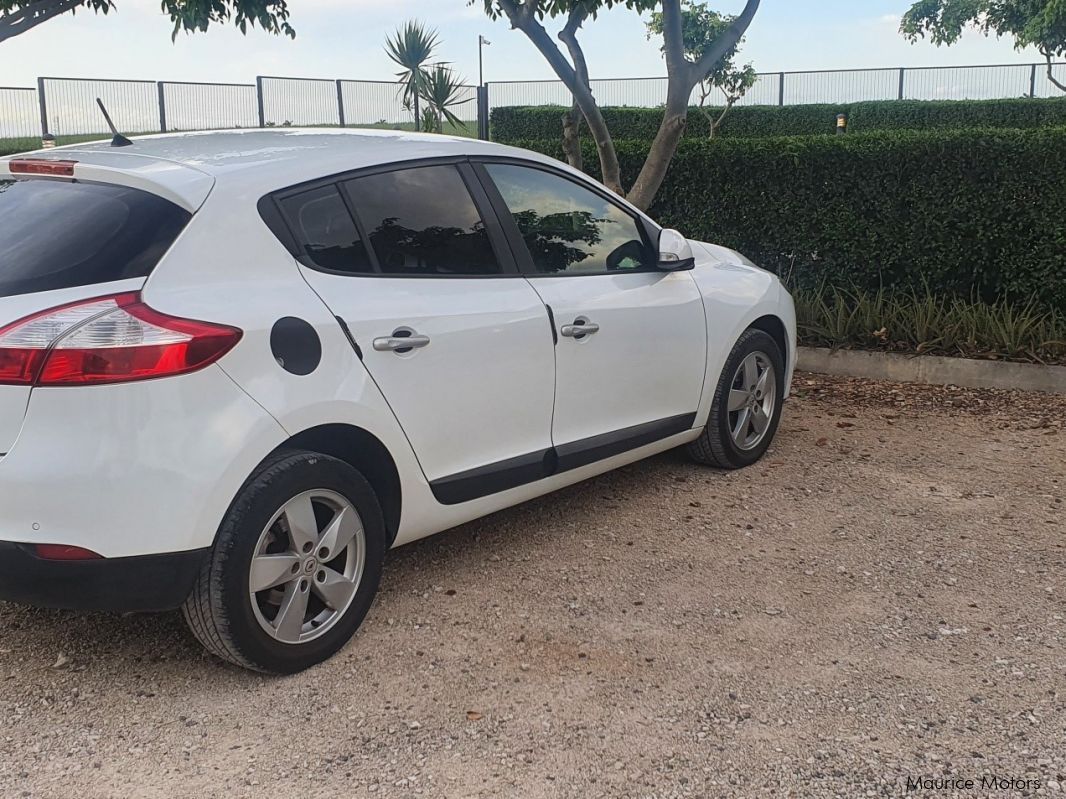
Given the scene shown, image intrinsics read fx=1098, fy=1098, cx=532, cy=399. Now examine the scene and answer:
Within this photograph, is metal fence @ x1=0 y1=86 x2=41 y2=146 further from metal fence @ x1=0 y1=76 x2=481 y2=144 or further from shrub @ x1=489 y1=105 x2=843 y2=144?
shrub @ x1=489 y1=105 x2=843 y2=144

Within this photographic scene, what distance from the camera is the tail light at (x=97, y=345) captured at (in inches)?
112

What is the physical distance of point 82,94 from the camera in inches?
1078

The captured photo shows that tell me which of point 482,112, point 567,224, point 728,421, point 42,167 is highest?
point 482,112

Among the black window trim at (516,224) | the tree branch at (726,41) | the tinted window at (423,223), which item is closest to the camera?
the tinted window at (423,223)

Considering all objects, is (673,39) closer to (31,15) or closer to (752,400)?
(752,400)

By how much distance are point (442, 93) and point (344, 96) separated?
10.5ft

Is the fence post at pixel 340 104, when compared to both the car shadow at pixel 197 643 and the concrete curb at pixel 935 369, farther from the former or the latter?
the car shadow at pixel 197 643

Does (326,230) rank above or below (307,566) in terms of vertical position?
above

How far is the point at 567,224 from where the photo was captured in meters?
4.50

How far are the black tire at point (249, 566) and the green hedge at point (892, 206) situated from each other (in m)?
5.78

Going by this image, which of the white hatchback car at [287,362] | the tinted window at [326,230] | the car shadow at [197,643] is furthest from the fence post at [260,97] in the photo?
the tinted window at [326,230]

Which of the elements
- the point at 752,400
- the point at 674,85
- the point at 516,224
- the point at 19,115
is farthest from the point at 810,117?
the point at 516,224

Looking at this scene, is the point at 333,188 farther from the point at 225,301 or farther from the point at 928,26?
the point at 928,26

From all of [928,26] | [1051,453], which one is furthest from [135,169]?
[928,26]
